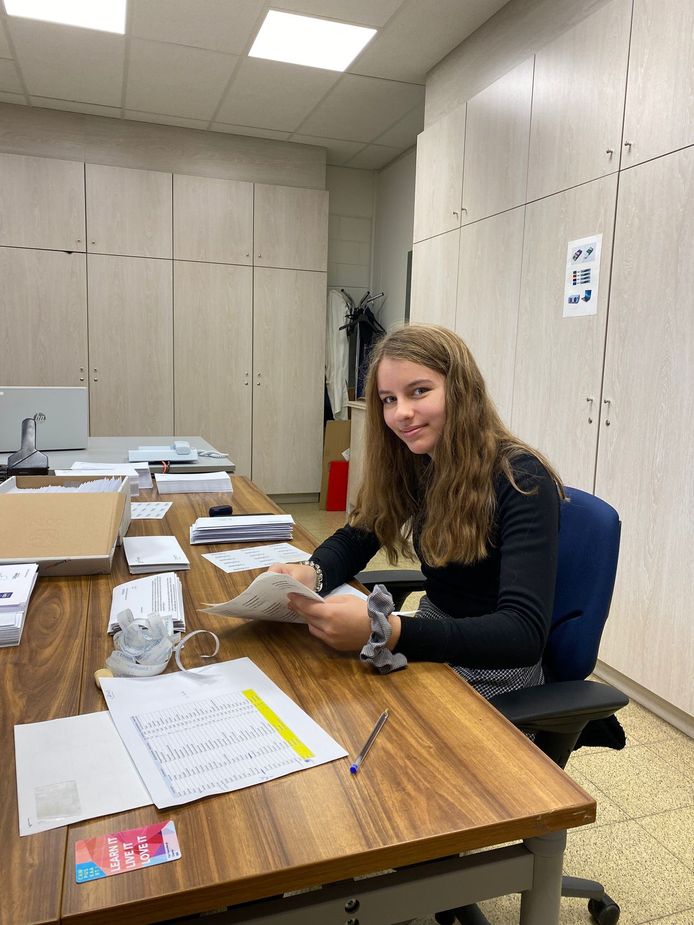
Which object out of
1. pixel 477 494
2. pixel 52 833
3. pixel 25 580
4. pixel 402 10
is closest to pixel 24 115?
pixel 402 10

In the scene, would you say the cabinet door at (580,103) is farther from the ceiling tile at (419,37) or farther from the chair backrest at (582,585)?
the chair backrest at (582,585)

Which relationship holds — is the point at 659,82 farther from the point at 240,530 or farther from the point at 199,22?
the point at 199,22

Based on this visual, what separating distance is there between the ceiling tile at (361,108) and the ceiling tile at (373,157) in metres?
0.24

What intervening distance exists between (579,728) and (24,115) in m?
5.53

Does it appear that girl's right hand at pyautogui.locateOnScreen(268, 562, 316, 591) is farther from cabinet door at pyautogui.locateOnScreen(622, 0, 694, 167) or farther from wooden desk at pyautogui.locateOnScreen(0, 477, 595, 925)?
cabinet door at pyautogui.locateOnScreen(622, 0, 694, 167)

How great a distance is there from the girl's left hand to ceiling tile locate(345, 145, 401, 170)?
17.1 ft

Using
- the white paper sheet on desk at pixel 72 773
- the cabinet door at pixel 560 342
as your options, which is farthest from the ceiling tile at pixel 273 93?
the white paper sheet on desk at pixel 72 773

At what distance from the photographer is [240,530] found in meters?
1.80

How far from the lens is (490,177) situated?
3361mm

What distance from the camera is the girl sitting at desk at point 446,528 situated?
3.63 ft

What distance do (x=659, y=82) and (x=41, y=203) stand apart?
4.26 meters

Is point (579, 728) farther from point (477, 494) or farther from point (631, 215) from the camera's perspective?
point (631, 215)

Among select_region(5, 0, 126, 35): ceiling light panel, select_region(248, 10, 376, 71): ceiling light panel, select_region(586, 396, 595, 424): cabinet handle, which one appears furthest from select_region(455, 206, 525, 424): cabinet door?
select_region(5, 0, 126, 35): ceiling light panel

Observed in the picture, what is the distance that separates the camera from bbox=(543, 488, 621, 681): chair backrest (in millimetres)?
1264
